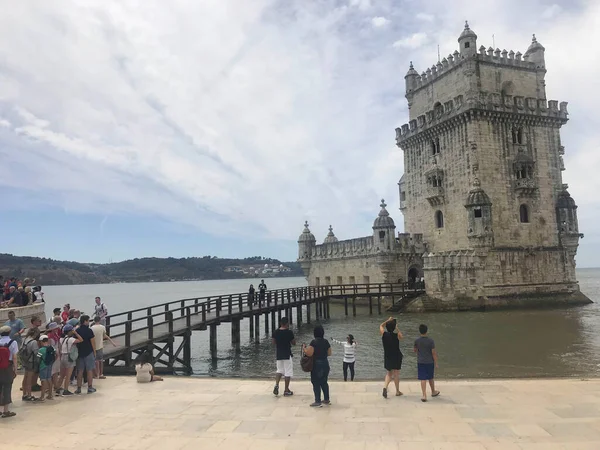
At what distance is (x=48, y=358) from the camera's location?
31.3 feet

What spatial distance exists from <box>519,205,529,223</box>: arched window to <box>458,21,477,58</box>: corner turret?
12.3 meters

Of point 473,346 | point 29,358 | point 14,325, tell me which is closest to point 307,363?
point 29,358

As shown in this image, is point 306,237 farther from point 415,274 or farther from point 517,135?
point 517,135

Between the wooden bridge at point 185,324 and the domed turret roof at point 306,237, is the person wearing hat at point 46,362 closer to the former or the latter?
the wooden bridge at point 185,324

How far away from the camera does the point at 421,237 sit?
41375 millimetres

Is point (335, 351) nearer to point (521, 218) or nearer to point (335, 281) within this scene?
point (521, 218)

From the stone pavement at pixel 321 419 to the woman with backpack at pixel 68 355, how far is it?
1.46 feet

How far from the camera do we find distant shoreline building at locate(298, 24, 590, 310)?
115 feet

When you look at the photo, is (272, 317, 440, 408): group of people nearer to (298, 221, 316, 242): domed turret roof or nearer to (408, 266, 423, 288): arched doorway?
(408, 266, 423, 288): arched doorway

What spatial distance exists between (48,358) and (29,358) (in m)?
0.35

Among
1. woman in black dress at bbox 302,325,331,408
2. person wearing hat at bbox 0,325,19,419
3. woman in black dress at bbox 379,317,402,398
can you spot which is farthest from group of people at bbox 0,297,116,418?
woman in black dress at bbox 379,317,402,398

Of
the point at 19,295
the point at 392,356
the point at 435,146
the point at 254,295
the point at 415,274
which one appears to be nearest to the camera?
the point at 392,356

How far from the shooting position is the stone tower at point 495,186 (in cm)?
3509

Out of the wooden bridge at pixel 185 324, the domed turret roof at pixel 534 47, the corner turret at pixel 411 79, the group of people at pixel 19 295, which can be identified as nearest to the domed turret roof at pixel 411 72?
the corner turret at pixel 411 79
